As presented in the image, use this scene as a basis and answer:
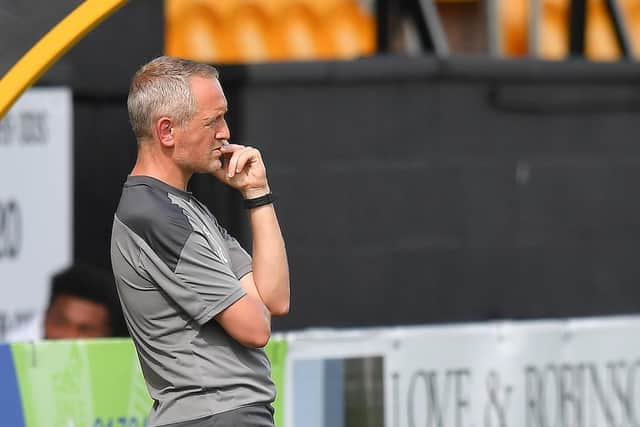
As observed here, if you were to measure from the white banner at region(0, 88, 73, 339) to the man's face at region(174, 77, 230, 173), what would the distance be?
3.17 meters

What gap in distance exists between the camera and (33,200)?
248 inches

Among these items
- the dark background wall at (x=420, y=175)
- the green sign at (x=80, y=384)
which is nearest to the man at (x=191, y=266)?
the green sign at (x=80, y=384)

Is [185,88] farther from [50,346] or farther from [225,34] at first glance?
[225,34]

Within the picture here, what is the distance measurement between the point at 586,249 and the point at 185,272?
5214 mm

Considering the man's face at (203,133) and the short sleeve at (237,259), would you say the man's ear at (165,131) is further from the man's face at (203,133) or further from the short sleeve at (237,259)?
the short sleeve at (237,259)

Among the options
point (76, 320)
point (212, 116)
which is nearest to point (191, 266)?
point (212, 116)

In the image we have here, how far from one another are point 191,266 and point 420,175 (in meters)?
4.58

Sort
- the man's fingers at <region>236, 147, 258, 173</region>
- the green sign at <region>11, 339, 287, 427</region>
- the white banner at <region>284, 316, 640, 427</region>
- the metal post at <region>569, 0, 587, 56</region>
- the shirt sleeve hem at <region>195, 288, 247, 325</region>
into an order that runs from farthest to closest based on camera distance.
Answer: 1. the metal post at <region>569, 0, 587, 56</region>
2. the white banner at <region>284, 316, 640, 427</region>
3. the green sign at <region>11, 339, 287, 427</region>
4. the man's fingers at <region>236, 147, 258, 173</region>
5. the shirt sleeve hem at <region>195, 288, 247, 325</region>

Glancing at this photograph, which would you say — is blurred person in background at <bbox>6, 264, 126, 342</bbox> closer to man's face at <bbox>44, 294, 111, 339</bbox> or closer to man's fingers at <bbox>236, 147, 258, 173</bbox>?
man's face at <bbox>44, 294, 111, 339</bbox>

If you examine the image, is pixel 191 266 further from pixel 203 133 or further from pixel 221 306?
pixel 203 133

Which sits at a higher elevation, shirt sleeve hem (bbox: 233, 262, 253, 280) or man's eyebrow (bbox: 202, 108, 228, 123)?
man's eyebrow (bbox: 202, 108, 228, 123)

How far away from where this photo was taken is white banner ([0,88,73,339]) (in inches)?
243

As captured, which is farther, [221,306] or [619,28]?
[619,28]

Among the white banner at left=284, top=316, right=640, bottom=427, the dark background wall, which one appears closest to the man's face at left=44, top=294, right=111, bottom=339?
the white banner at left=284, top=316, right=640, bottom=427
